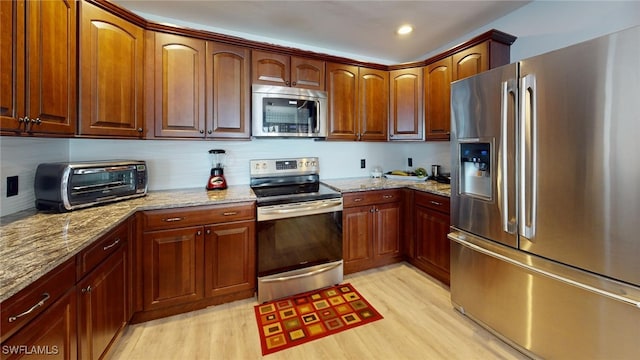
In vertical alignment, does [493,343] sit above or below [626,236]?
below

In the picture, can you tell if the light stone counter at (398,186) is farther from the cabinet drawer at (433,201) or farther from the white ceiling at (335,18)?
the white ceiling at (335,18)

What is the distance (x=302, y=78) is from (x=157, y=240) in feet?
6.44

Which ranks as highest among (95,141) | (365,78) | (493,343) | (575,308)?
(365,78)

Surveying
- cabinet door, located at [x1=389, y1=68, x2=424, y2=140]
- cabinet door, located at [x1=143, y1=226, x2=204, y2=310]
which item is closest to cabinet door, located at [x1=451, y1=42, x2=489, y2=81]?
cabinet door, located at [x1=389, y1=68, x2=424, y2=140]

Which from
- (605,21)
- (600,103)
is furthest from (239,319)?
(605,21)

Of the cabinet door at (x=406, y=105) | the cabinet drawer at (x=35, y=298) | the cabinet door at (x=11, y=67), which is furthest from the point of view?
the cabinet door at (x=406, y=105)

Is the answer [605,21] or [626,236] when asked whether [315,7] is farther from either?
[626,236]

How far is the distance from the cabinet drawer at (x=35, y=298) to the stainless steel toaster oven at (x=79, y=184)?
2.45 feet

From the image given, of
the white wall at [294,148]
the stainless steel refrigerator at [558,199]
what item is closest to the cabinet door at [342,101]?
the white wall at [294,148]

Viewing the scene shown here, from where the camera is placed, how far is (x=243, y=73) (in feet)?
8.05

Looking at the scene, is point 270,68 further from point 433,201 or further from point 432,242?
point 432,242

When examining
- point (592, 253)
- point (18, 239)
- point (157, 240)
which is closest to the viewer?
point (18, 239)

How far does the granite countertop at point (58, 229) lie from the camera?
3.06 ft

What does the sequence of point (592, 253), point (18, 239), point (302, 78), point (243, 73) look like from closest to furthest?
1. point (18, 239)
2. point (592, 253)
3. point (243, 73)
4. point (302, 78)
